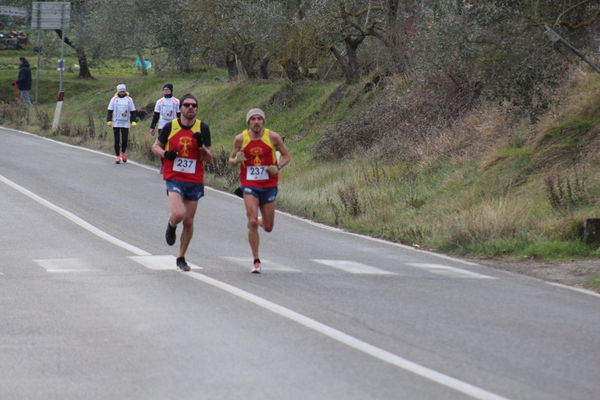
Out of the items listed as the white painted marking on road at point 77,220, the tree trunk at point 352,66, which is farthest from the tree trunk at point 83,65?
the white painted marking on road at point 77,220

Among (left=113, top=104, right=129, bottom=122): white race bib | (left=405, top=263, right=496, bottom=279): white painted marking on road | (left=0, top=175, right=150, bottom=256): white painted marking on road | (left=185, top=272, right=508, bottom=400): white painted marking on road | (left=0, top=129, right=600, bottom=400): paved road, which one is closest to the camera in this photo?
(left=185, top=272, right=508, bottom=400): white painted marking on road

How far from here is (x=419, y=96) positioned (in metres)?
25.8

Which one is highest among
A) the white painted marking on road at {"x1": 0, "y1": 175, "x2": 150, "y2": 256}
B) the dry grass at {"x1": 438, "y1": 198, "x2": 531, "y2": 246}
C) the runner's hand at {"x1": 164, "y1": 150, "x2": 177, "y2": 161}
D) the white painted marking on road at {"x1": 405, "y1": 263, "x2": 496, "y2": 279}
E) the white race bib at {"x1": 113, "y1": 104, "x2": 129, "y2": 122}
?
the white race bib at {"x1": 113, "y1": 104, "x2": 129, "y2": 122}

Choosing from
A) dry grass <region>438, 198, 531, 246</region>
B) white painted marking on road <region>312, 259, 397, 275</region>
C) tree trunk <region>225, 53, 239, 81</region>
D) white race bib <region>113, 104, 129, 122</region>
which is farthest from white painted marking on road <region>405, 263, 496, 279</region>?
tree trunk <region>225, 53, 239, 81</region>

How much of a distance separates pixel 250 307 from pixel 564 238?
6.07 metres

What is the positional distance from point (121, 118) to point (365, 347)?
19.5 metres

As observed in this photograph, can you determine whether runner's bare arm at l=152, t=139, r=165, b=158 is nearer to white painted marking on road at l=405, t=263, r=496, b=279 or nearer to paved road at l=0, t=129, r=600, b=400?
paved road at l=0, t=129, r=600, b=400

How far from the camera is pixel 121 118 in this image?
88.3 feet

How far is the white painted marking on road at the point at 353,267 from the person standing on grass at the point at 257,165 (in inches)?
41.8

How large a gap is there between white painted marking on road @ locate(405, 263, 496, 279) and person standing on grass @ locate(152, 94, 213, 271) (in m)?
2.76

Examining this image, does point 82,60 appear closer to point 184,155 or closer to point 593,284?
point 184,155

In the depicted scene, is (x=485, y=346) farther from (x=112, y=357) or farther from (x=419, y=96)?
A: (x=419, y=96)

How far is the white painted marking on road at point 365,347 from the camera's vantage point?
6.93 meters

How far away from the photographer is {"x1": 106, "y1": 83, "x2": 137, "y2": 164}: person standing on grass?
26.8 m
